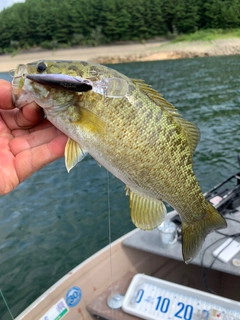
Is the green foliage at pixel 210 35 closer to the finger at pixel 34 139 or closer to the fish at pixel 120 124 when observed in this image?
the finger at pixel 34 139

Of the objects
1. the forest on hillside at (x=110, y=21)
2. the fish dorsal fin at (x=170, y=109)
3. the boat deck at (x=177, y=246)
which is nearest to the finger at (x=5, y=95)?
the fish dorsal fin at (x=170, y=109)

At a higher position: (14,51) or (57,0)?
(57,0)

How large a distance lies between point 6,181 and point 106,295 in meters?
2.65

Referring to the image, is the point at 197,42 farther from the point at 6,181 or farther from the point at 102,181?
the point at 6,181

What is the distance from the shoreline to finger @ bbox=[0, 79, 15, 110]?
3649 centimetres

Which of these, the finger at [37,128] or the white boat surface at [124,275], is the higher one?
the finger at [37,128]

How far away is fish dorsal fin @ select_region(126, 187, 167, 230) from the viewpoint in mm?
2625

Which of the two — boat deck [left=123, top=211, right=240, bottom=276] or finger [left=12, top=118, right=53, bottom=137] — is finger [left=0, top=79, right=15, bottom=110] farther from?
boat deck [left=123, top=211, right=240, bottom=276]

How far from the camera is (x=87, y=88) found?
85.2 inches

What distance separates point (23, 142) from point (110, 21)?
2814 inches

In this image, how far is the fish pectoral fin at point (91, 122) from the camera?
2.32m

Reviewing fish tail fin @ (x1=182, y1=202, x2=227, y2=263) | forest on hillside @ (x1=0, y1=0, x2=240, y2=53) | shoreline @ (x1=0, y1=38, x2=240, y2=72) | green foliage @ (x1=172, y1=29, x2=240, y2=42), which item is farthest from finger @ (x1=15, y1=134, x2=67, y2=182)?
forest on hillside @ (x1=0, y1=0, x2=240, y2=53)

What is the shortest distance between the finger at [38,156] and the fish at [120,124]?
25cm

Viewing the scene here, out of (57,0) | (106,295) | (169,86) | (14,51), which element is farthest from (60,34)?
(106,295)
